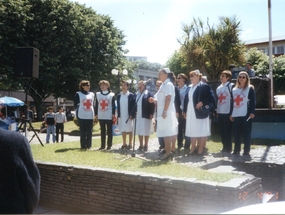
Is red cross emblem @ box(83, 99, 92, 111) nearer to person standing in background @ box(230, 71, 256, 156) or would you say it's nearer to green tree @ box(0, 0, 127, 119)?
person standing in background @ box(230, 71, 256, 156)

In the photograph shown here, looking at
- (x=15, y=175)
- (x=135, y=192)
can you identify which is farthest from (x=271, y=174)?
(x=15, y=175)

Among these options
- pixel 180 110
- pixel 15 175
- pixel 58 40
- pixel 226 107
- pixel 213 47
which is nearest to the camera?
pixel 15 175

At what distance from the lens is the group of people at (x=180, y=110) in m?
6.80

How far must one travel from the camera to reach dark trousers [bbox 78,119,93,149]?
8492 millimetres

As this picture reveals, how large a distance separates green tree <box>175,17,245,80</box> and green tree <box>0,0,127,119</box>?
12001 mm

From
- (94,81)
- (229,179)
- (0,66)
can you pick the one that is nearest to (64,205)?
(229,179)

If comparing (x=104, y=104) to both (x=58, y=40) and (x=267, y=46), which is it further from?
(x=267, y=46)

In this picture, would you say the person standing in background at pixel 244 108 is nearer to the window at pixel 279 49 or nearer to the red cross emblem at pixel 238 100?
the red cross emblem at pixel 238 100

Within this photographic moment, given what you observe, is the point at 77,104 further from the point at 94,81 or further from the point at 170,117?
Answer: the point at 94,81

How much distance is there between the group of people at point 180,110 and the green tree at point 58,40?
17295mm

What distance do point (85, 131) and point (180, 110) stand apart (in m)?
2.63

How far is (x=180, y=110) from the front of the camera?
25.9 ft

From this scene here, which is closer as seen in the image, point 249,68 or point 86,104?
point 86,104

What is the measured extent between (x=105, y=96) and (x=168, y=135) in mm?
2646
